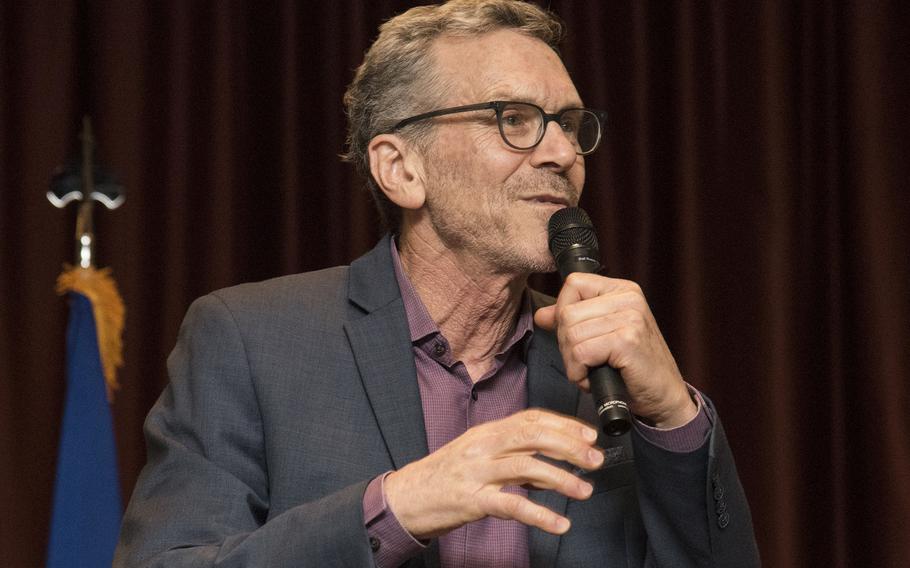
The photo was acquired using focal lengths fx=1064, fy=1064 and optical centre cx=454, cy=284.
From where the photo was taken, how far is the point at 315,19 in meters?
3.19

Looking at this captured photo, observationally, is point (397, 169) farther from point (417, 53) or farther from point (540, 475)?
point (540, 475)

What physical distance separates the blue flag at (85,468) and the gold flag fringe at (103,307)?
0.5 inches

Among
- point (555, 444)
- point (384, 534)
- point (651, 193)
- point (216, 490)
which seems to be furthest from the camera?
point (651, 193)

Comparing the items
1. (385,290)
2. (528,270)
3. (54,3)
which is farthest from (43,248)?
(528,270)

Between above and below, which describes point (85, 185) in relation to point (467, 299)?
above

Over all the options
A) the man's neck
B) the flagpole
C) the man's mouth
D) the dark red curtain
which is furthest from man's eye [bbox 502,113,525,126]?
the dark red curtain

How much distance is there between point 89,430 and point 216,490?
0.81m

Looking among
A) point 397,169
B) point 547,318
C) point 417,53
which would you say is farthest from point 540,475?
point 417,53

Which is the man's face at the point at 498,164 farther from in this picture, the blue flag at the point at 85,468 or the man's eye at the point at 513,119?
the blue flag at the point at 85,468

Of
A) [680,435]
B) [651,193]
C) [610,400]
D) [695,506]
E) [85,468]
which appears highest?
[651,193]

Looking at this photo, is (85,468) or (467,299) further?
(85,468)

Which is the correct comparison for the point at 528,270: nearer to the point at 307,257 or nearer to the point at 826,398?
the point at 307,257

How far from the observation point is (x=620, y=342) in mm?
1494

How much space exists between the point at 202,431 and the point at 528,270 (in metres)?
0.60
